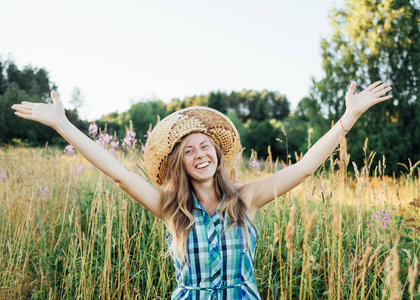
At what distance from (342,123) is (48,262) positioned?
2597 mm

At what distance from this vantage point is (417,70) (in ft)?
34.8

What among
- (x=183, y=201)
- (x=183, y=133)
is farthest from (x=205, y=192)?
(x=183, y=133)

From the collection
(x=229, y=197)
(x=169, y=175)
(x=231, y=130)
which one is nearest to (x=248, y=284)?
(x=229, y=197)

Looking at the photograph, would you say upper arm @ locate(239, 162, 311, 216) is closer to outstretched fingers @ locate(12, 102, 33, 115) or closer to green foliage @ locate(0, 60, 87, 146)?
outstretched fingers @ locate(12, 102, 33, 115)

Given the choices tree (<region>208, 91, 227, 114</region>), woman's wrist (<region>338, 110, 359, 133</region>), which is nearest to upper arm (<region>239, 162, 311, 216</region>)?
woman's wrist (<region>338, 110, 359, 133</region>)

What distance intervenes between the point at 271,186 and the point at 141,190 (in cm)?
75

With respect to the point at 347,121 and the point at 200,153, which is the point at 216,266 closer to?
the point at 200,153

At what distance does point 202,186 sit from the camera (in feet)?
6.97

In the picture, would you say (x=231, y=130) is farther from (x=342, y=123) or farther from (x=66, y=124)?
(x=66, y=124)

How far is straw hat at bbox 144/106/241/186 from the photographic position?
2.12 meters

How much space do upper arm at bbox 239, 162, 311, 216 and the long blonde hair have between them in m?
0.08

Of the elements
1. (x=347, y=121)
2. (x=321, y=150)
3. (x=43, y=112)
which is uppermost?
(x=43, y=112)

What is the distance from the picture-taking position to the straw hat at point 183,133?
212 centimetres

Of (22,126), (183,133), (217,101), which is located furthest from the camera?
(217,101)
